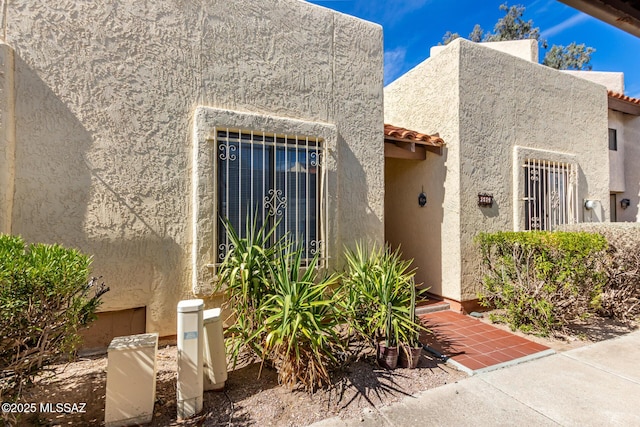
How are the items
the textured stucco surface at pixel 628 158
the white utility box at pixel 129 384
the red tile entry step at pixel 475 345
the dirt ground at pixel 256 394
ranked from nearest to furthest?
1. the white utility box at pixel 129 384
2. the dirt ground at pixel 256 394
3. the red tile entry step at pixel 475 345
4. the textured stucco surface at pixel 628 158

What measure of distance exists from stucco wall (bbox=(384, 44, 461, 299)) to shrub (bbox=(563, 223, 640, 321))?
12.7ft

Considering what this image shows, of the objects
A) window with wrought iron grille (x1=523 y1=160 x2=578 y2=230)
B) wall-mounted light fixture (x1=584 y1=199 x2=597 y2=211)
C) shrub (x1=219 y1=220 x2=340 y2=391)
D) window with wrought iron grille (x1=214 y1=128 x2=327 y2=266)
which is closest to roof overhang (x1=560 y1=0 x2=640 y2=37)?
shrub (x1=219 y1=220 x2=340 y2=391)

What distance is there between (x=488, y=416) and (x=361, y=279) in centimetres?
274

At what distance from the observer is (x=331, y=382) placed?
4.81 m

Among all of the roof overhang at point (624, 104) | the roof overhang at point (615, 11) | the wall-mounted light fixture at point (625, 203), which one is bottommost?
the wall-mounted light fixture at point (625, 203)

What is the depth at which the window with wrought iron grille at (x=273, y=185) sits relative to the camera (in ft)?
20.9

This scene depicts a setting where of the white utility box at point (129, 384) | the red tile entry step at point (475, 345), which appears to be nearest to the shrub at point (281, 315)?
the white utility box at point (129, 384)

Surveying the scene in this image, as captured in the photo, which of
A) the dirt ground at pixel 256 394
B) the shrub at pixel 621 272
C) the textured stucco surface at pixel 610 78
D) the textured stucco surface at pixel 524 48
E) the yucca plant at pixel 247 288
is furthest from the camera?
the textured stucco surface at pixel 610 78

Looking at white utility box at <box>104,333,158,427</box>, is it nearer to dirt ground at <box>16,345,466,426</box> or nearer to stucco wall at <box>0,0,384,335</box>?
dirt ground at <box>16,345,466,426</box>

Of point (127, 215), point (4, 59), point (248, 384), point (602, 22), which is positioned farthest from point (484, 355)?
point (4, 59)

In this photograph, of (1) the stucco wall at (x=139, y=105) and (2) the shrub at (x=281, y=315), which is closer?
(2) the shrub at (x=281, y=315)

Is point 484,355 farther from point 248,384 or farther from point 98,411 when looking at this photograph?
point 98,411

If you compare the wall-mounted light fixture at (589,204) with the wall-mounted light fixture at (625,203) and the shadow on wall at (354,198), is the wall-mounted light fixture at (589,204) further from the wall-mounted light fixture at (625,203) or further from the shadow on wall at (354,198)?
the shadow on wall at (354,198)

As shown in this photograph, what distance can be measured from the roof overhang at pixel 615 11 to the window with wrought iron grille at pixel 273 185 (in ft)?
16.4
